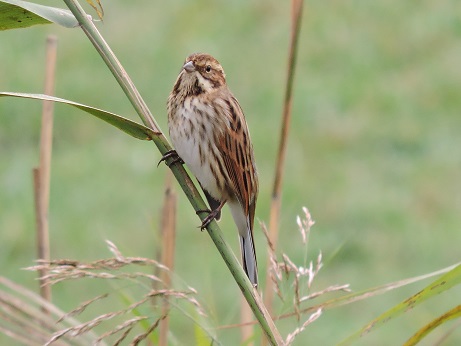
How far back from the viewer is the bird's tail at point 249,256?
2.51 metres

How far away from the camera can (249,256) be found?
2.60 meters

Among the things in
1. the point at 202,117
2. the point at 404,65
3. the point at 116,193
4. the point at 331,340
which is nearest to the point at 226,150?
the point at 202,117

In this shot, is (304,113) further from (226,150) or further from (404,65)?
(226,150)

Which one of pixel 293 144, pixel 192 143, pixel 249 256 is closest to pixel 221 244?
pixel 249 256

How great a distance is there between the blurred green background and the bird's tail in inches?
66.1

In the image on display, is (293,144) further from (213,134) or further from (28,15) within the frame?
(28,15)

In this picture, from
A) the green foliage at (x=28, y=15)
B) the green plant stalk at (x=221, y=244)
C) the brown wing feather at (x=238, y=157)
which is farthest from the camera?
the brown wing feather at (x=238, y=157)

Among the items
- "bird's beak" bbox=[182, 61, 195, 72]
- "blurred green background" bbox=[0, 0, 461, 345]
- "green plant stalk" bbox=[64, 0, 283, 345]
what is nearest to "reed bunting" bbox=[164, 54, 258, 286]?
"bird's beak" bbox=[182, 61, 195, 72]

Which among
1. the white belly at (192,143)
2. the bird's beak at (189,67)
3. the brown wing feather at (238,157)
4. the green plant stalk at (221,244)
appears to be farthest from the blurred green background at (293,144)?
the green plant stalk at (221,244)

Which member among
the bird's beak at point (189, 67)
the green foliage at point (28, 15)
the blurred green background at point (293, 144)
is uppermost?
the green foliage at point (28, 15)

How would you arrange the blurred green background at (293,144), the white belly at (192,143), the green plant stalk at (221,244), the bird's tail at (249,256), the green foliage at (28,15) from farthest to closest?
the blurred green background at (293,144) < the white belly at (192,143) < the bird's tail at (249,256) < the green foliage at (28,15) < the green plant stalk at (221,244)

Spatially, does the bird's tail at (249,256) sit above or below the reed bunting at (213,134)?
below

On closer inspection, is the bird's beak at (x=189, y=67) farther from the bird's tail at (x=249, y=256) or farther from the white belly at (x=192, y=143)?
the bird's tail at (x=249, y=256)

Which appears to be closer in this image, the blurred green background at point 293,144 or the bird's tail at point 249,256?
the bird's tail at point 249,256
